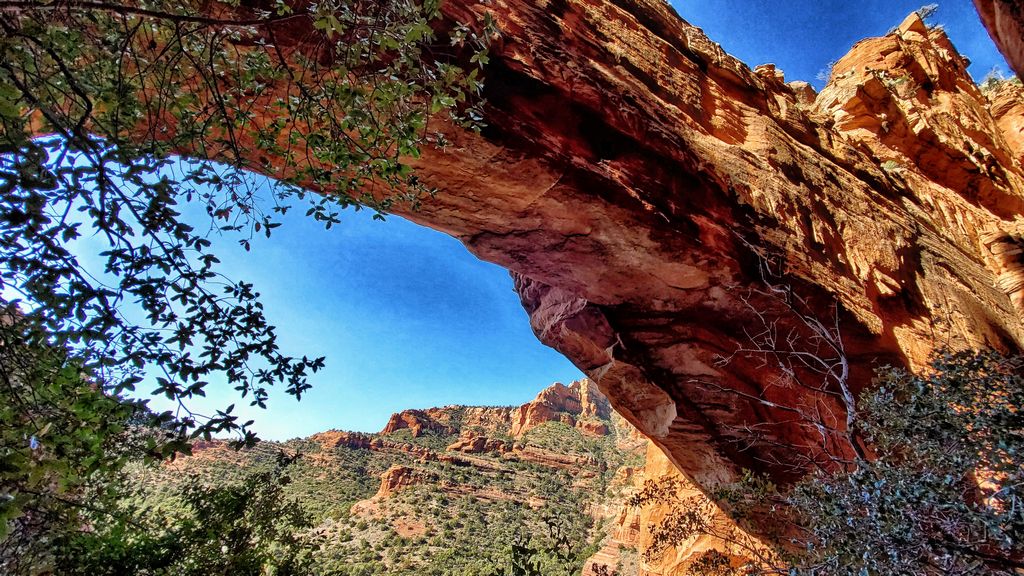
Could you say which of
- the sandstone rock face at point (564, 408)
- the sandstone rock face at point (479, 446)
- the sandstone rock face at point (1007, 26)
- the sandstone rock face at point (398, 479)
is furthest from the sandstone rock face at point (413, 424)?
the sandstone rock face at point (1007, 26)

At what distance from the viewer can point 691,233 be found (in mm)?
8438

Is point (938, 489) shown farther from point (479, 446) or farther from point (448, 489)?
point (479, 446)

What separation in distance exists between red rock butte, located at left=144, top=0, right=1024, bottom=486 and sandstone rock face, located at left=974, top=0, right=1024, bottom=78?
4363mm

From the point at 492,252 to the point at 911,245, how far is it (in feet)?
33.4

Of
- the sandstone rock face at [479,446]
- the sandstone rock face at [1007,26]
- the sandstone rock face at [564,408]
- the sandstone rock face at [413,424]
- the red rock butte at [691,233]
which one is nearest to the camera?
the sandstone rock face at [1007,26]

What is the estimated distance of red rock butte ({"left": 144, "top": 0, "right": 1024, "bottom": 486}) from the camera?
289 inches

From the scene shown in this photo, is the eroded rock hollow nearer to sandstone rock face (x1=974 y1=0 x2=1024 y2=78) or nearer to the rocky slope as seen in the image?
sandstone rock face (x1=974 y1=0 x2=1024 y2=78)

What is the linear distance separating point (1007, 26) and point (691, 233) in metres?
5.56

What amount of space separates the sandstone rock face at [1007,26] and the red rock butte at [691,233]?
4363mm

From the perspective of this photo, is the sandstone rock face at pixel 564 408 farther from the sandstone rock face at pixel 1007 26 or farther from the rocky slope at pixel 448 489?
the sandstone rock face at pixel 1007 26

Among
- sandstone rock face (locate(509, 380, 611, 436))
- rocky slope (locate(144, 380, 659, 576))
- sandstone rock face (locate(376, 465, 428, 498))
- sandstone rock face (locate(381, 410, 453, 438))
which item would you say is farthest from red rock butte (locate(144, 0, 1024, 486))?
sandstone rock face (locate(381, 410, 453, 438))

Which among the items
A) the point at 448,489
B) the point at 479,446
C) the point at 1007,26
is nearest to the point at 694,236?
→ the point at 1007,26

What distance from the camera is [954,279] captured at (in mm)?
10555

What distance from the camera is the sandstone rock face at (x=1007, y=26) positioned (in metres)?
2.79
